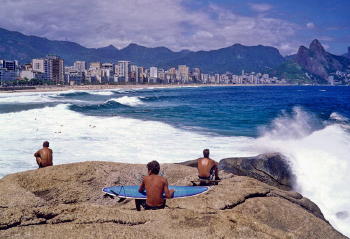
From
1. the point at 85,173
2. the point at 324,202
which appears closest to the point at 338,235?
the point at 85,173

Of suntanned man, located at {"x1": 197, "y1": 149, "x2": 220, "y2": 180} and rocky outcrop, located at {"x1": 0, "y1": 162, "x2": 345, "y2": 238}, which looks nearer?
rocky outcrop, located at {"x1": 0, "y1": 162, "x2": 345, "y2": 238}

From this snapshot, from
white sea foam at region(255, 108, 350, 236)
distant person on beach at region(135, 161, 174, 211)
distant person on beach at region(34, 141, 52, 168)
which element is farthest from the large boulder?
distant person on beach at region(135, 161, 174, 211)

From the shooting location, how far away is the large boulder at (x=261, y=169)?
35.6ft

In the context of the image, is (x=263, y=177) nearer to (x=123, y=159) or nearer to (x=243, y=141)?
(x=123, y=159)

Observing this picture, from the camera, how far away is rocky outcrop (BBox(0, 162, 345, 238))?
411 cm

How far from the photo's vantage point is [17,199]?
5965 millimetres

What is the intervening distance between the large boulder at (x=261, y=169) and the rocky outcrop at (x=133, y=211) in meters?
2.19

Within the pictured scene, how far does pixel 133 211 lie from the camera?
4770 millimetres

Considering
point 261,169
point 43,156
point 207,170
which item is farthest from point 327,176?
point 43,156

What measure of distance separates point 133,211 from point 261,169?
7.05 metres

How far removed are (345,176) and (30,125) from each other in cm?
2290

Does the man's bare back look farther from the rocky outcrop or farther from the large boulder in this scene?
the large boulder

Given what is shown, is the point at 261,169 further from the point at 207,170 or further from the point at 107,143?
the point at 107,143

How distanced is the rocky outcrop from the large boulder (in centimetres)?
219
